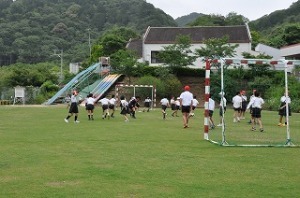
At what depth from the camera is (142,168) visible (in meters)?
8.88

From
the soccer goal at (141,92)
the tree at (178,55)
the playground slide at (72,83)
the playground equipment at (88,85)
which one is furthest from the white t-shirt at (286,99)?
the playground slide at (72,83)

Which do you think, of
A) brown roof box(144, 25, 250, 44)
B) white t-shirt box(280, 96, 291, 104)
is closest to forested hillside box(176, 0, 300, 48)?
brown roof box(144, 25, 250, 44)

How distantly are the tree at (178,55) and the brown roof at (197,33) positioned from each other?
694 cm

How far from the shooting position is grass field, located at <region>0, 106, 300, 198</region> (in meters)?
7.03

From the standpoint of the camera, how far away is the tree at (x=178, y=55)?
4672 cm

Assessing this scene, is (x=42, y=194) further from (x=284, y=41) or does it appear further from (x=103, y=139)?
(x=284, y=41)

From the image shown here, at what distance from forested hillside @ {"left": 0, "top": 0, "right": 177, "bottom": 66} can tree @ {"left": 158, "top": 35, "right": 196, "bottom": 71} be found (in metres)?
42.6

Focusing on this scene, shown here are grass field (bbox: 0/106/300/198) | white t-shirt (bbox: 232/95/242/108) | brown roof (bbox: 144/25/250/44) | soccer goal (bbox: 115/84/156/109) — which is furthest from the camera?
brown roof (bbox: 144/25/250/44)

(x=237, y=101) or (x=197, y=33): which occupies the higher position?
(x=197, y=33)

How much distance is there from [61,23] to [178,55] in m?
63.2

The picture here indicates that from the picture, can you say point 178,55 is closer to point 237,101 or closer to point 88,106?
point 237,101

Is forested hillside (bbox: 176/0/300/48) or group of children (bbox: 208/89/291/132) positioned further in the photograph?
forested hillside (bbox: 176/0/300/48)

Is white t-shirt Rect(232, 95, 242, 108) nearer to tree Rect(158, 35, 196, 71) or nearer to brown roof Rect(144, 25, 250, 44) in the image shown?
tree Rect(158, 35, 196, 71)

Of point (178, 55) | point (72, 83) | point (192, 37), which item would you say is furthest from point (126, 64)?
point (192, 37)
